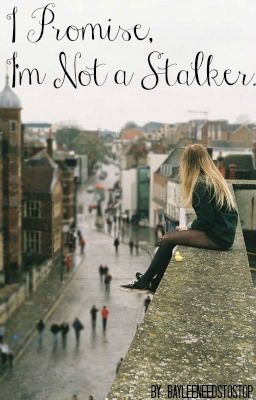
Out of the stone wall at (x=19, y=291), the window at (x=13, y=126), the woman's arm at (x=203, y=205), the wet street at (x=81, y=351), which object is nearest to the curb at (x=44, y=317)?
the wet street at (x=81, y=351)

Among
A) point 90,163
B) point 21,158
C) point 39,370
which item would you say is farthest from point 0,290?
point 90,163

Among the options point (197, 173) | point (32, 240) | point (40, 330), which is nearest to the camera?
point (197, 173)

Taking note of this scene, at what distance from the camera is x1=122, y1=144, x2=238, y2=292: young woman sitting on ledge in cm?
645

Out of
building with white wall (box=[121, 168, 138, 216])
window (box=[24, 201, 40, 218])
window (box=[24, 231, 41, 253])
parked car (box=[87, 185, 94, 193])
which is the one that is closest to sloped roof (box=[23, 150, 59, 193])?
window (box=[24, 201, 40, 218])

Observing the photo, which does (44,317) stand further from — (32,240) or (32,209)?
(32,209)

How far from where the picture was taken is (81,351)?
26.0 meters

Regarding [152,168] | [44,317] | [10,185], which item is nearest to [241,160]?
[10,185]

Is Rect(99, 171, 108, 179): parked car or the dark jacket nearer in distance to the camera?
the dark jacket

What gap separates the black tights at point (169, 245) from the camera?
6.27m

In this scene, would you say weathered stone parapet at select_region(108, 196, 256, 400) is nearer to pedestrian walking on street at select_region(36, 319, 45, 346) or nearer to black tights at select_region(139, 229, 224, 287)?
black tights at select_region(139, 229, 224, 287)

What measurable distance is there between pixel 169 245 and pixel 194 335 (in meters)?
2.68

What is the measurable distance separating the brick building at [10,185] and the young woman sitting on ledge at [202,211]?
115 ft

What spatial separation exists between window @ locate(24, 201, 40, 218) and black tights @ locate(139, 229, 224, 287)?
39.3 meters

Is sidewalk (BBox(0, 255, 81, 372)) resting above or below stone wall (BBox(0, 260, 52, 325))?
below
